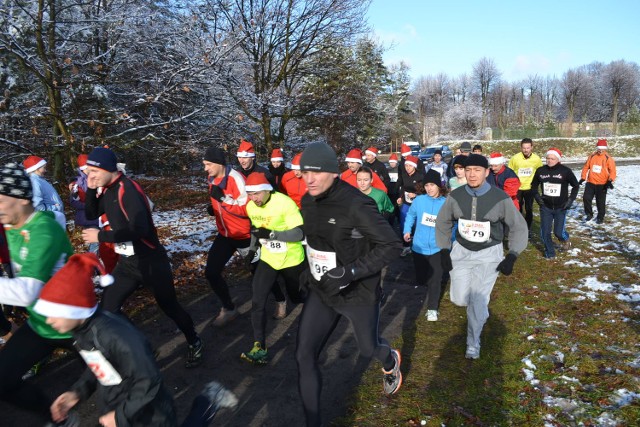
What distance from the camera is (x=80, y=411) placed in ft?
12.0

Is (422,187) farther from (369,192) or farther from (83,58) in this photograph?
(83,58)

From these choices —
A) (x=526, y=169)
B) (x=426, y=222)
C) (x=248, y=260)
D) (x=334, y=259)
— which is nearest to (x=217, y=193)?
(x=248, y=260)

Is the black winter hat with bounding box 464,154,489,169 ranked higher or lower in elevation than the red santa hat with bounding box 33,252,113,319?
higher

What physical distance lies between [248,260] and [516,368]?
121 inches

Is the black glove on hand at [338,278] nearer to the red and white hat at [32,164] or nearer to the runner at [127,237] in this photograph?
the runner at [127,237]

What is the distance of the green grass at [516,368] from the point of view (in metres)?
3.52

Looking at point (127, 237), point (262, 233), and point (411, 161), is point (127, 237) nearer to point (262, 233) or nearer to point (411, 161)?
point (262, 233)

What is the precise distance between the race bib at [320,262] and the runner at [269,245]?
3.37 ft

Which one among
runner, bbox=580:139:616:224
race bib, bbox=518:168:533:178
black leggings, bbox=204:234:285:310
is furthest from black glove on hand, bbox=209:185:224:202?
runner, bbox=580:139:616:224

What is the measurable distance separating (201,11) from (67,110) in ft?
18.8

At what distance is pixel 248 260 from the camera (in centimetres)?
504

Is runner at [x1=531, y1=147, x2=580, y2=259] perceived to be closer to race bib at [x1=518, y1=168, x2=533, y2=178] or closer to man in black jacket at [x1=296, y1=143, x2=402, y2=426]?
race bib at [x1=518, y1=168, x2=533, y2=178]

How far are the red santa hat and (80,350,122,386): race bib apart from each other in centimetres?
22

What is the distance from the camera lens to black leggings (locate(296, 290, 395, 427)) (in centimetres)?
308
